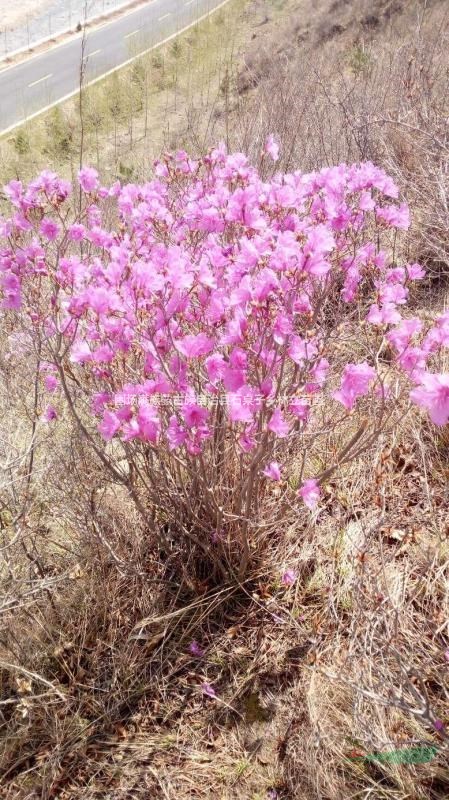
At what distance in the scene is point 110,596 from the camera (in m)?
2.00

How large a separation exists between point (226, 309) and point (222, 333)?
0.29ft

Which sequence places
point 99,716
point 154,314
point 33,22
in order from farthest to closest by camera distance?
point 33,22
point 99,716
point 154,314

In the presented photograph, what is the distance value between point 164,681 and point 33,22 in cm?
3178

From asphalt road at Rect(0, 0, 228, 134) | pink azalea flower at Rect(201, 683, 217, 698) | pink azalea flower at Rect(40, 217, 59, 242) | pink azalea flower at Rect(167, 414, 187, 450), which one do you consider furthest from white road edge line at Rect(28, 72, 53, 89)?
pink azalea flower at Rect(201, 683, 217, 698)

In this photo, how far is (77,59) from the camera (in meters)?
21.1

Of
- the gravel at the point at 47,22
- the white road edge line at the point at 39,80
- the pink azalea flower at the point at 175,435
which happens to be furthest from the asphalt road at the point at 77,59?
the pink azalea flower at the point at 175,435

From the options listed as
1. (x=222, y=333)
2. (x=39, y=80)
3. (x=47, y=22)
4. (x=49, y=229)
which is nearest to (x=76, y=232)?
(x=49, y=229)

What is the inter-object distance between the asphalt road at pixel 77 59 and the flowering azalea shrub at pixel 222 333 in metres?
16.3

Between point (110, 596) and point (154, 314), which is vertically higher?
point (154, 314)

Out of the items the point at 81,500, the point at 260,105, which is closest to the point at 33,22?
the point at 260,105

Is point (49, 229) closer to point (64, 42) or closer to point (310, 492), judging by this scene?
point (310, 492)

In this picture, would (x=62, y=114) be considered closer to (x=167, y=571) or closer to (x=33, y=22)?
(x=33, y=22)

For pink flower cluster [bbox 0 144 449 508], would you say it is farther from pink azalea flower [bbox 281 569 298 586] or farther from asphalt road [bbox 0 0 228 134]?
asphalt road [bbox 0 0 228 134]

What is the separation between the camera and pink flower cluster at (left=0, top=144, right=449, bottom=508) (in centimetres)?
149
